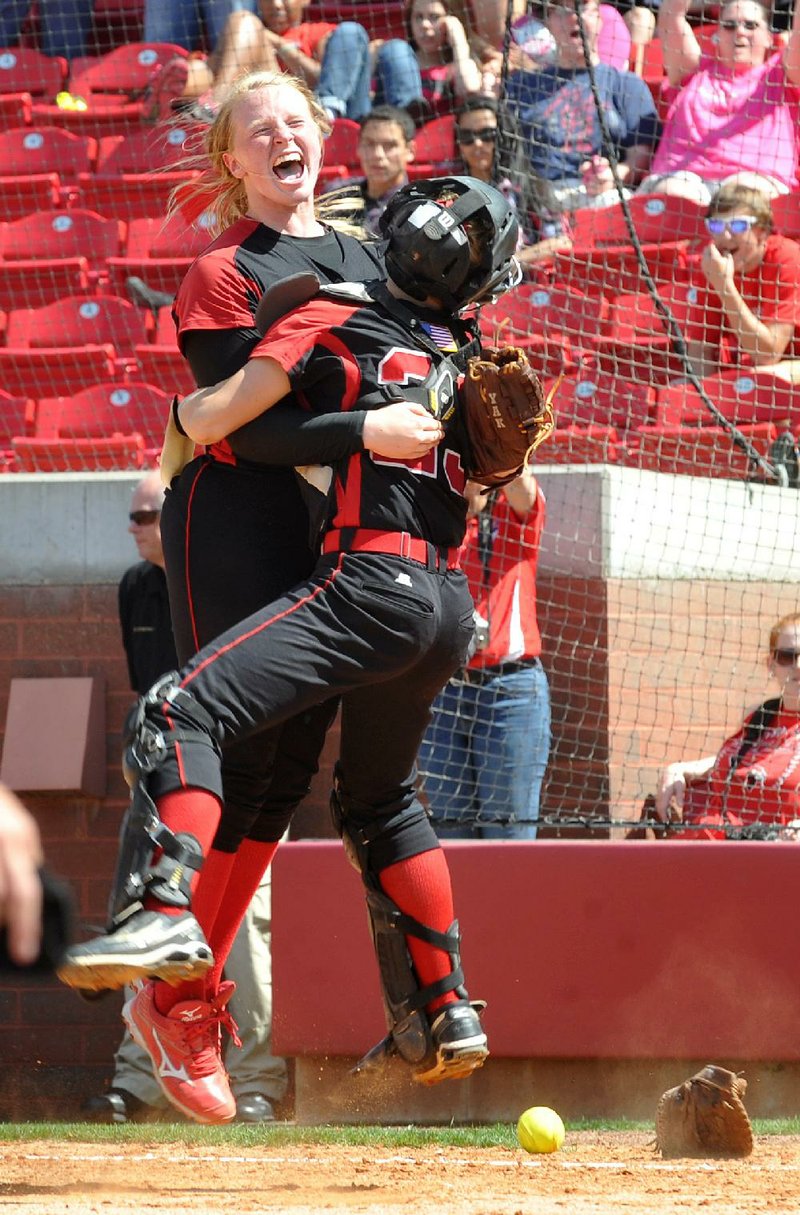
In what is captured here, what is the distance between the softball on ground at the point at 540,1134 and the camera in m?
4.61

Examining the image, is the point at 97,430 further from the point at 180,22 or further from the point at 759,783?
the point at 759,783

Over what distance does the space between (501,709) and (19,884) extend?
16.2ft

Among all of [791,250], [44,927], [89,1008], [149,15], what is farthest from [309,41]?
[44,927]

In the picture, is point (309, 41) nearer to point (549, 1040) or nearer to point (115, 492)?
point (115, 492)

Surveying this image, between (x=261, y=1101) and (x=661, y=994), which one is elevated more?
(x=661, y=994)

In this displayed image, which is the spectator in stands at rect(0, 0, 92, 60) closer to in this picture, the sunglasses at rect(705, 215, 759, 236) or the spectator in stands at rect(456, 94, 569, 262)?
the spectator in stands at rect(456, 94, 569, 262)

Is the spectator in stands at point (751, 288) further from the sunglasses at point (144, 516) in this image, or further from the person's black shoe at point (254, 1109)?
the person's black shoe at point (254, 1109)

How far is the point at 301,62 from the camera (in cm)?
1073

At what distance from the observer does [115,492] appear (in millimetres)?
7324

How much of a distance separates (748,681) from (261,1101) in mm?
2723

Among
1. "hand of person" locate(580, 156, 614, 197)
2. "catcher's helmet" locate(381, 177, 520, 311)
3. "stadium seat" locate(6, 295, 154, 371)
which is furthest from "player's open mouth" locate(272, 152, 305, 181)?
"stadium seat" locate(6, 295, 154, 371)

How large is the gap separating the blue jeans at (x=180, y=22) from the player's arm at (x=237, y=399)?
8.23 m

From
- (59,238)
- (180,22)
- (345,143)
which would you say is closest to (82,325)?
(59,238)

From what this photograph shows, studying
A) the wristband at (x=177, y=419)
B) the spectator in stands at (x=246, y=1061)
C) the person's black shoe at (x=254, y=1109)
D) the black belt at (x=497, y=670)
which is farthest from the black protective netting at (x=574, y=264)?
the person's black shoe at (x=254, y=1109)
